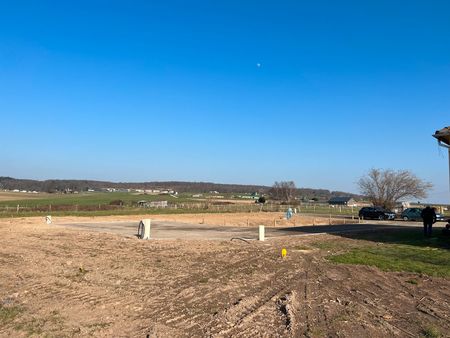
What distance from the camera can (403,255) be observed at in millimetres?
16375

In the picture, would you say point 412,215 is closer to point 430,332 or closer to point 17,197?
point 430,332

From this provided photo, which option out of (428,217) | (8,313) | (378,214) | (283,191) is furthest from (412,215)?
(283,191)

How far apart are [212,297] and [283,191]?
442 feet

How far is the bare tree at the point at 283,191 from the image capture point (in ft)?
462

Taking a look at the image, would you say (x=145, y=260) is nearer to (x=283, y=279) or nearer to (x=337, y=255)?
(x=283, y=279)

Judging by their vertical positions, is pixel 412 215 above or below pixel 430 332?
above

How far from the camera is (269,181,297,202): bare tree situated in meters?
141

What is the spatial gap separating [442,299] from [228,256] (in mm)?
8449

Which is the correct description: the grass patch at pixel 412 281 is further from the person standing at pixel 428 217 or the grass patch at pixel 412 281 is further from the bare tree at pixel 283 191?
the bare tree at pixel 283 191

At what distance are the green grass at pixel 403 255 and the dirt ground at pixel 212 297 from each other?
34.7 inches

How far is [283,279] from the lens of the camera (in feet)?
37.8

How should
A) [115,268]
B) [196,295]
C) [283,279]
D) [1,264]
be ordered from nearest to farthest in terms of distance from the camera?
[196,295]
[283,279]
[115,268]
[1,264]

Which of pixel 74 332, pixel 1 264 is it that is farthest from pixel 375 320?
pixel 1 264

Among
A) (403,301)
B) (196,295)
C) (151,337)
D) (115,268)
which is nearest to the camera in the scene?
(151,337)
